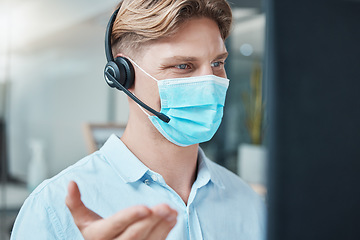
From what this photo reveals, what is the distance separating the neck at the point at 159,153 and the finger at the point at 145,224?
1.77 ft

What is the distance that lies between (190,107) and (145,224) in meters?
0.60

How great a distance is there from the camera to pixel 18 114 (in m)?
3.63

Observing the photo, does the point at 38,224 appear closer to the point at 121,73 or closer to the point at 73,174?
the point at 73,174

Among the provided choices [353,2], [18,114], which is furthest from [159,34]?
[18,114]

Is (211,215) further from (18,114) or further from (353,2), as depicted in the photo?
(18,114)

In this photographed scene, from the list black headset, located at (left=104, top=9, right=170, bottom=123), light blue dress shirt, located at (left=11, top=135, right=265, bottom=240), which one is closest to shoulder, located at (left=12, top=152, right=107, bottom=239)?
light blue dress shirt, located at (left=11, top=135, right=265, bottom=240)

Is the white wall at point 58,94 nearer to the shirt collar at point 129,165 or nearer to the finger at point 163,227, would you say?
the shirt collar at point 129,165

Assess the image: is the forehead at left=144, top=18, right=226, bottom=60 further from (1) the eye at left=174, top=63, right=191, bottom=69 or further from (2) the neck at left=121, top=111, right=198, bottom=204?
(2) the neck at left=121, top=111, right=198, bottom=204

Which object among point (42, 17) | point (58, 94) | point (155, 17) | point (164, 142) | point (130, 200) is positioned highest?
point (42, 17)

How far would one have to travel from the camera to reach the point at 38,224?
35.8 inches

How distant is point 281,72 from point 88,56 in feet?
12.5

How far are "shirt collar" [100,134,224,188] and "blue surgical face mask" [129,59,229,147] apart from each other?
98 millimetres

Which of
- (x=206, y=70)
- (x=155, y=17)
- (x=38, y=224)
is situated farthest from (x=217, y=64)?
(x=38, y=224)

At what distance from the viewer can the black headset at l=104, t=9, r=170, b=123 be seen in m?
1.04
